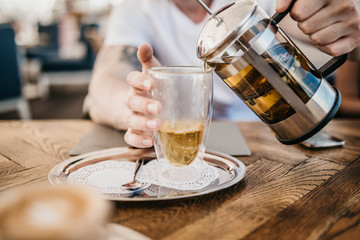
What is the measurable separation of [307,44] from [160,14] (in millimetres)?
669

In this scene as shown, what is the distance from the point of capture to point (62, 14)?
750cm

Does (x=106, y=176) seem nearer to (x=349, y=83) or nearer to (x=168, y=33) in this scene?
(x=168, y=33)

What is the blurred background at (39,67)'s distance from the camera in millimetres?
2424

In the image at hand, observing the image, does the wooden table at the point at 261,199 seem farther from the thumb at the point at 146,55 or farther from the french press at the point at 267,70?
the thumb at the point at 146,55

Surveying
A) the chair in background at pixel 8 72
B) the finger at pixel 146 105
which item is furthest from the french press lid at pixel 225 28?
the chair in background at pixel 8 72

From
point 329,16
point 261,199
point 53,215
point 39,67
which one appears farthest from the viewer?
point 39,67

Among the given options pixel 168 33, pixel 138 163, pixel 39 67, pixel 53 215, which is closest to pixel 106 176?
pixel 138 163

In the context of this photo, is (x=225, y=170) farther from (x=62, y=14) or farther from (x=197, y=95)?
(x=62, y=14)

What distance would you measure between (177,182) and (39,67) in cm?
425

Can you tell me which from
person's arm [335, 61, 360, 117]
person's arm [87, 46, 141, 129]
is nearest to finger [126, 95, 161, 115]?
person's arm [87, 46, 141, 129]

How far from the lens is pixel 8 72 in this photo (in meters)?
2.39

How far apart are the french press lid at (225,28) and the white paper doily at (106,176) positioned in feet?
0.76

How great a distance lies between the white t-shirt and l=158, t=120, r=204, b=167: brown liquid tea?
2.18 feet

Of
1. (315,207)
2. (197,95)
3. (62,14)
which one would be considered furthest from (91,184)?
(62,14)
